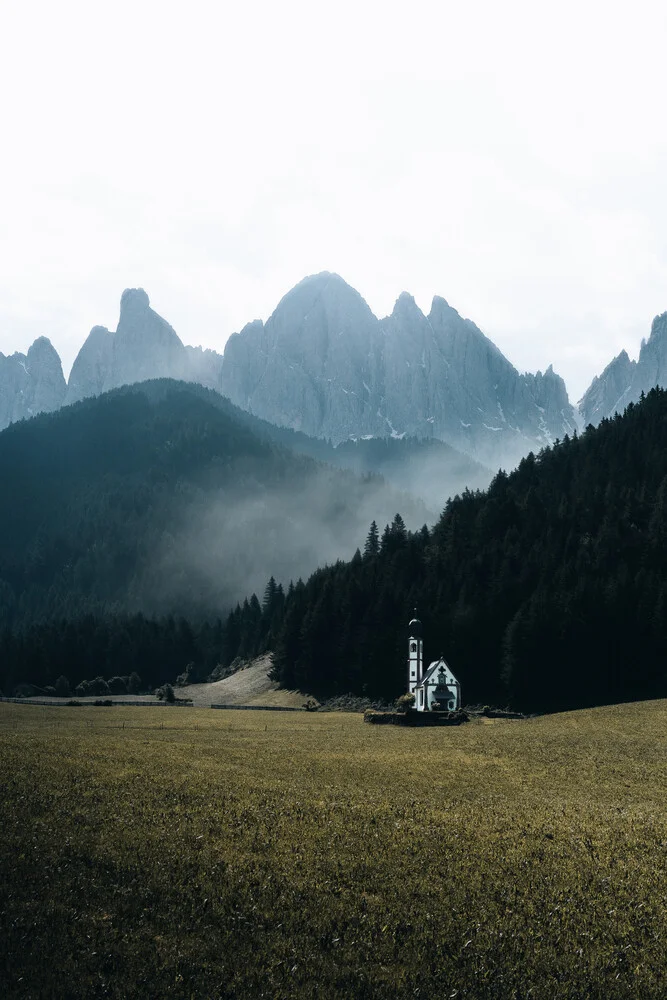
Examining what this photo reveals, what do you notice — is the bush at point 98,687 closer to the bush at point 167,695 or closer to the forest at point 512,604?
the forest at point 512,604

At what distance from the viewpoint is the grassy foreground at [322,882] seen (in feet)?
54.8

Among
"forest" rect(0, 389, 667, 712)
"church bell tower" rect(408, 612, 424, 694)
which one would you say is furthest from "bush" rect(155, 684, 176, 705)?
"church bell tower" rect(408, 612, 424, 694)

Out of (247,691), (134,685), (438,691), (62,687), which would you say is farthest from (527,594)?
(62,687)

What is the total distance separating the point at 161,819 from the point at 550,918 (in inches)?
515

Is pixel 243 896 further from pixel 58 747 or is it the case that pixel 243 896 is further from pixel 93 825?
pixel 58 747

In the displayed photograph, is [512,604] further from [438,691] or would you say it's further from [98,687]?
[98,687]

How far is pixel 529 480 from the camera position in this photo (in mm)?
135375

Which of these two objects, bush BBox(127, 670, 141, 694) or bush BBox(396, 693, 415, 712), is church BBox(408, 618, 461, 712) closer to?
bush BBox(396, 693, 415, 712)

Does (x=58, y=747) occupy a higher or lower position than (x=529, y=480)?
lower

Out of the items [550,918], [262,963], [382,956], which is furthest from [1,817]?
[550,918]

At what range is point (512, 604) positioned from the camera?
95.6 meters

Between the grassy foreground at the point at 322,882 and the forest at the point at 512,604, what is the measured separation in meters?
47.3

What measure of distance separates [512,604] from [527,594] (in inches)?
94.9

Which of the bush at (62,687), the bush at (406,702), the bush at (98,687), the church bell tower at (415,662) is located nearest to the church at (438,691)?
the bush at (406,702)
